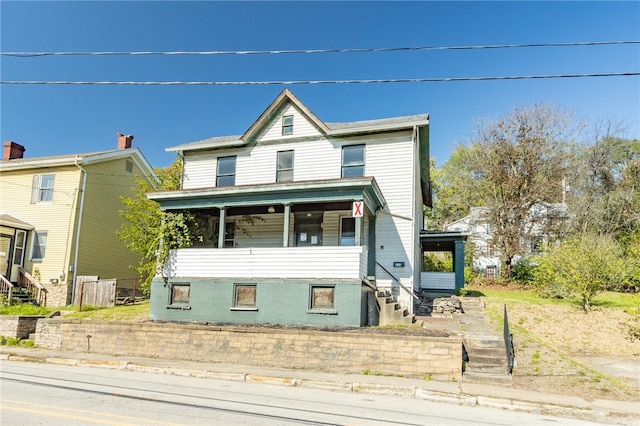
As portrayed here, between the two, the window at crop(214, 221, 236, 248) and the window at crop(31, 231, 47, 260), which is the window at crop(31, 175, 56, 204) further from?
the window at crop(214, 221, 236, 248)

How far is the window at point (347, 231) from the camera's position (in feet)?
55.8

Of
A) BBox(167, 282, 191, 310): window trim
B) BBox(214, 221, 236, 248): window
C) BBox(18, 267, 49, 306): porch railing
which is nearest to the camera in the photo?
BBox(167, 282, 191, 310): window trim

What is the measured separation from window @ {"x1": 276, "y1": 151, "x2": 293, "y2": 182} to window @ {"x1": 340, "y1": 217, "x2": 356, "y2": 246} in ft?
10.3

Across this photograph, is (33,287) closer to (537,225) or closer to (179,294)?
(179,294)

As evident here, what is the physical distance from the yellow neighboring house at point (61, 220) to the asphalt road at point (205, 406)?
13427 mm

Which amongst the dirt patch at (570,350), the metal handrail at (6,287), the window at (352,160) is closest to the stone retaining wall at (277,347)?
the dirt patch at (570,350)

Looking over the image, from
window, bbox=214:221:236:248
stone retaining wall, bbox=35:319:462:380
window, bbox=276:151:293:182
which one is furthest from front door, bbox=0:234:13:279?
window, bbox=276:151:293:182

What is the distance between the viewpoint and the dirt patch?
9.57 metres

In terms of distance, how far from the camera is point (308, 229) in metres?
17.7

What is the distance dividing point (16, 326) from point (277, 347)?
11357 mm

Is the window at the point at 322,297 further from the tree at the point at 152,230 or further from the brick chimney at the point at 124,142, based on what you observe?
the brick chimney at the point at 124,142

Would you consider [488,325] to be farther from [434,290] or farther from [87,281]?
[87,281]

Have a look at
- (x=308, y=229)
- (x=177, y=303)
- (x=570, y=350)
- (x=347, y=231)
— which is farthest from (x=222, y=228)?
(x=570, y=350)

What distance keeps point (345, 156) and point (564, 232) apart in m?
19.2
